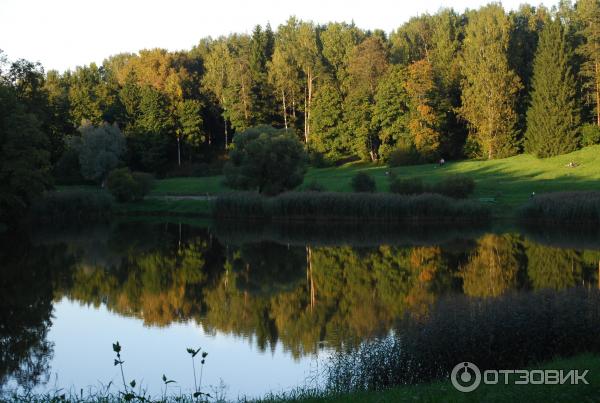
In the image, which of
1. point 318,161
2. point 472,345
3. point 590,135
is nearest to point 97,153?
point 318,161

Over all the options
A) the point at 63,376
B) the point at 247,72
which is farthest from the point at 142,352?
the point at 247,72

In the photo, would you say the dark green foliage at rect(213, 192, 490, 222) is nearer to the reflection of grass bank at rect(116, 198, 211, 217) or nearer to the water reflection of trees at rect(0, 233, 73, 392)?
the reflection of grass bank at rect(116, 198, 211, 217)

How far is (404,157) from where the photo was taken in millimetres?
61938

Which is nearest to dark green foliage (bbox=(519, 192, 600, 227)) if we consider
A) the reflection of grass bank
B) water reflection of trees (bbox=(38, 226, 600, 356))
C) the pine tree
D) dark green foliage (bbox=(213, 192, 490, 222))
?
dark green foliage (bbox=(213, 192, 490, 222))

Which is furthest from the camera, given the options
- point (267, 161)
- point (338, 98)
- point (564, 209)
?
point (338, 98)

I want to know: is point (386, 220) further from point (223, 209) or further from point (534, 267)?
point (534, 267)

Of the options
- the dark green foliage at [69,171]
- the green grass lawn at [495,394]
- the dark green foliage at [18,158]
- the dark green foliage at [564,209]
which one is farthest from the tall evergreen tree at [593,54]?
the green grass lawn at [495,394]

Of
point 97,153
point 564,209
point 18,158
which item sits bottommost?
point 564,209

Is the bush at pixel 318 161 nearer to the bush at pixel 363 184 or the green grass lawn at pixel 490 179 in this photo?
the green grass lawn at pixel 490 179

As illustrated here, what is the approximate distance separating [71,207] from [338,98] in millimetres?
31898

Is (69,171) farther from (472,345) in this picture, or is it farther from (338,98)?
(472,345)

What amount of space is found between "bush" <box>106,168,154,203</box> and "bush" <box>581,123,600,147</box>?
36.3 meters

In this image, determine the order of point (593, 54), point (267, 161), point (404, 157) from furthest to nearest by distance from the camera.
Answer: point (404, 157) < point (593, 54) < point (267, 161)

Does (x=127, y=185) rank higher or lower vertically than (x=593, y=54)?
lower
